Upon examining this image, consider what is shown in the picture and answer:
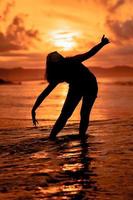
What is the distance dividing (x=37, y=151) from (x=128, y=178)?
296 cm

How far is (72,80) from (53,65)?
70 cm

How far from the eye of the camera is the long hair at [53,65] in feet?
33.9

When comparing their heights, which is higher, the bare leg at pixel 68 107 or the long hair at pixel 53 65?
the long hair at pixel 53 65

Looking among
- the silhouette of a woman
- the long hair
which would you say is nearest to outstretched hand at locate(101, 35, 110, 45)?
the silhouette of a woman

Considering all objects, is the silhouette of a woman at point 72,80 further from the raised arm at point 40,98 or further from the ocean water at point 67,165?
the ocean water at point 67,165

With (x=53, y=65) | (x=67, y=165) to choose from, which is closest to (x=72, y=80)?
(x=53, y=65)

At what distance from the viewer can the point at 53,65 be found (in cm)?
1038

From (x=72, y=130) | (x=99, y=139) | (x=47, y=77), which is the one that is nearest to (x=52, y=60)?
(x=47, y=77)

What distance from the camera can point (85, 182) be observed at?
6426 millimetres

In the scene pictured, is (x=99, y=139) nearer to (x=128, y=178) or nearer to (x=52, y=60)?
(x=52, y=60)

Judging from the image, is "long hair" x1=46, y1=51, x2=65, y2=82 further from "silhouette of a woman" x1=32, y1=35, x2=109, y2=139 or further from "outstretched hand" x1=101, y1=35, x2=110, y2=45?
"outstretched hand" x1=101, y1=35, x2=110, y2=45

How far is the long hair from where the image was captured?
407 inches

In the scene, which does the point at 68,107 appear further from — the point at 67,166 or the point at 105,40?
the point at 67,166

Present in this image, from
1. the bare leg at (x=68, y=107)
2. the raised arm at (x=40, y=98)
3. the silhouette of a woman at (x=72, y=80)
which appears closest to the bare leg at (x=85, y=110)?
the silhouette of a woman at (x=72, y=80)
